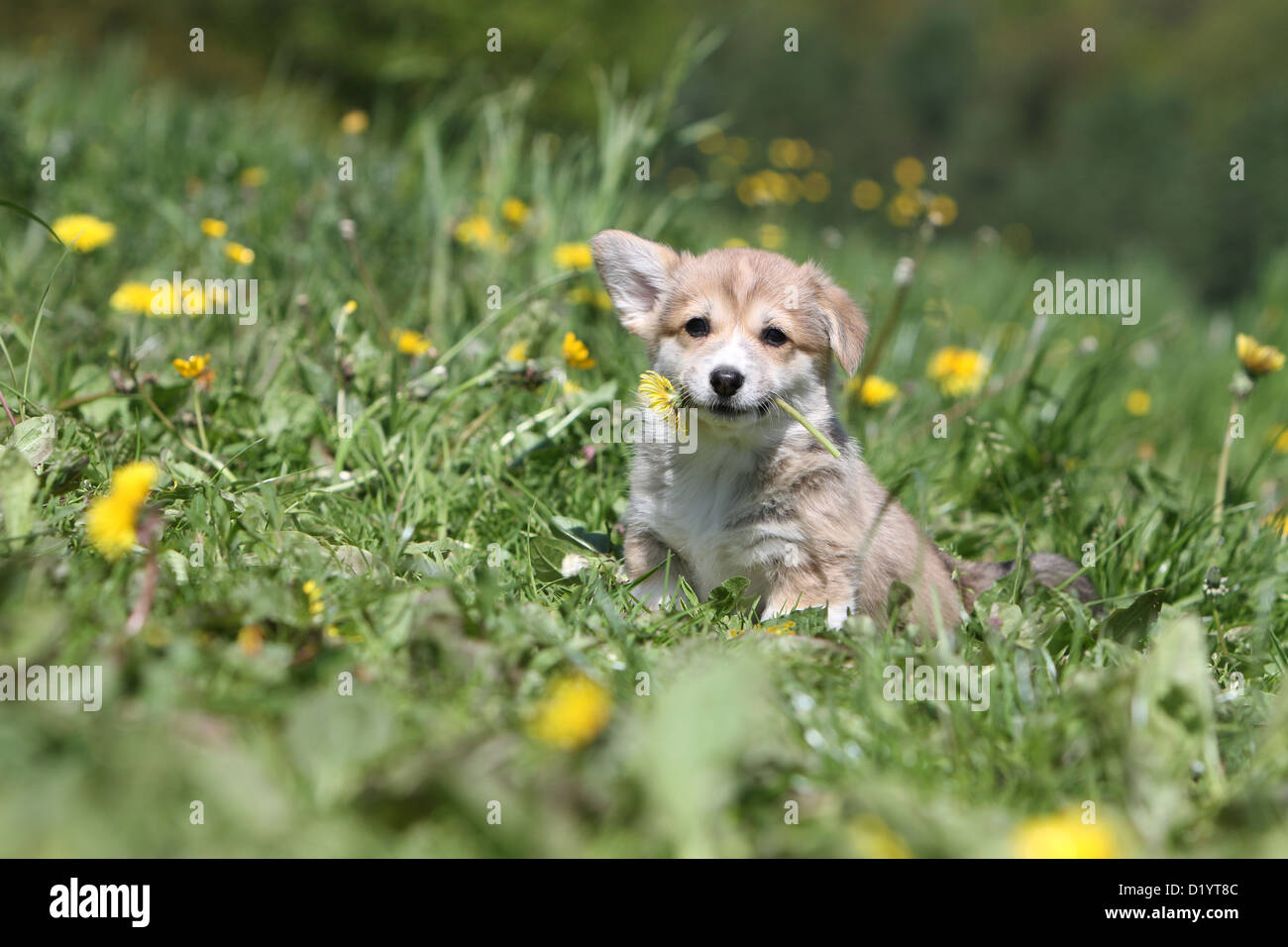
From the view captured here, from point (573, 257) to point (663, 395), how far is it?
1.83 meters

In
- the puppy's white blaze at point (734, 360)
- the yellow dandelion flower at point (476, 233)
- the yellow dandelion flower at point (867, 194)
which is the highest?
the yellow dandelion flower at point (867, 194)

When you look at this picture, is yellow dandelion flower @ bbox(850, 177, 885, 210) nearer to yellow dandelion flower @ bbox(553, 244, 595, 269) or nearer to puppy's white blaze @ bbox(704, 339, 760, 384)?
yellow dandelion flower @ bbox(553, 244, 595, 269)

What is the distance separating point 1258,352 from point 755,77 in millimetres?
13850

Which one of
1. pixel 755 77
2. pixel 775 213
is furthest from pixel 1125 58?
pixel 775 213

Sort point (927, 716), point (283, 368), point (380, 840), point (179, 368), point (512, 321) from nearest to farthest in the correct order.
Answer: point (380, 840) < point (927, 716) < point (179, 368) < point (283, 368) < point (512, 321)

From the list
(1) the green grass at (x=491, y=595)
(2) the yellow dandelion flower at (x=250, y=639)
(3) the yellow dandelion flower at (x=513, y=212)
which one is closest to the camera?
(1) the green grass at (x=491, y=595)

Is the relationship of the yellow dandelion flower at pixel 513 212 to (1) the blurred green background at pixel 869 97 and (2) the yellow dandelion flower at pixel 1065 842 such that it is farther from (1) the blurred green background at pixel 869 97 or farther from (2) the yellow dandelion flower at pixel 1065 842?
(1) the blurred green background at pixel 869 97

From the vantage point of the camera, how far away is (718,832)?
1706mm

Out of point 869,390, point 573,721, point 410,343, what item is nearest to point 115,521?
point 573,721

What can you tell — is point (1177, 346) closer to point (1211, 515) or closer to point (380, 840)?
point (1211, 515)

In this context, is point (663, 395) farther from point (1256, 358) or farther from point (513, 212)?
point (513, 212)

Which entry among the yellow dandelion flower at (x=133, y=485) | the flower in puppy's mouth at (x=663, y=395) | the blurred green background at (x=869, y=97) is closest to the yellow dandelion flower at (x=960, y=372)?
the flower in puppy's mouth at (x=663, y=395)

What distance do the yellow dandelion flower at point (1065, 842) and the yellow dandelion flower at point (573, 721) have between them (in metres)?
0.66

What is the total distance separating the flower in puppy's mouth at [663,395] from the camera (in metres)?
3.02
